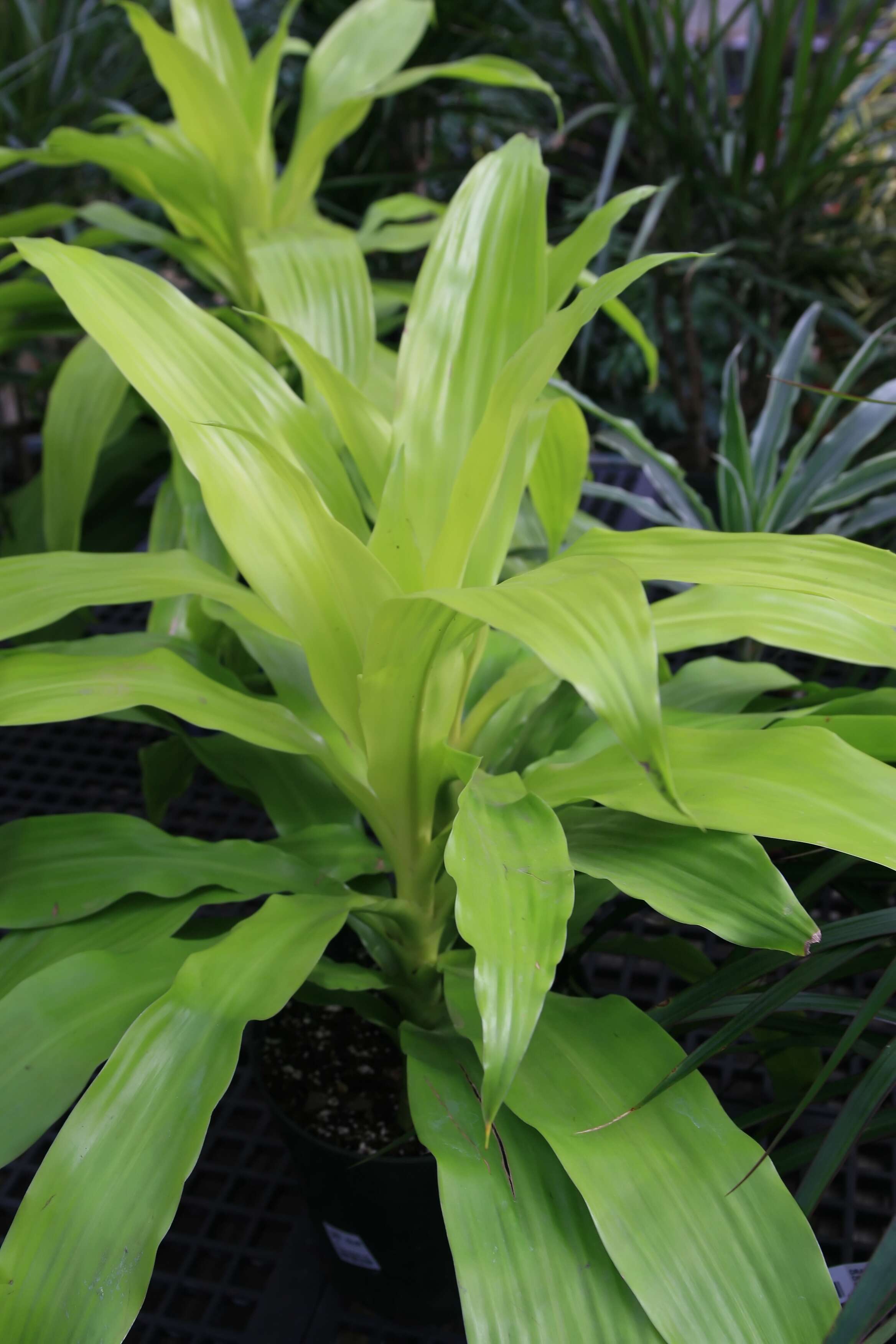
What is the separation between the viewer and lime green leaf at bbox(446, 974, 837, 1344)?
14.0 inches

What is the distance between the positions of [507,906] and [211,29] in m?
1.00

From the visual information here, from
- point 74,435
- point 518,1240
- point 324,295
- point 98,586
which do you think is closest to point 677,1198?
point 518,1240

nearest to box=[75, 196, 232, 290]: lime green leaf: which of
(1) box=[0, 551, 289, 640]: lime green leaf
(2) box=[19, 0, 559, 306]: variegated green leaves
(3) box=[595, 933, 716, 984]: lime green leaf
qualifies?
(2) box=[19, 0, 559, 306]: variegated green leaves

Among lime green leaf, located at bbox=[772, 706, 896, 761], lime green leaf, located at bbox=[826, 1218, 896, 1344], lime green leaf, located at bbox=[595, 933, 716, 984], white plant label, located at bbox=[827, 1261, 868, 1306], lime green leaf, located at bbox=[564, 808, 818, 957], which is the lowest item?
lime green leaf, located at bbox=[595, 933, 716, 984]

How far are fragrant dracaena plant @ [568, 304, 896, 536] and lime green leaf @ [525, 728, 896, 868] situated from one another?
359 millimetres

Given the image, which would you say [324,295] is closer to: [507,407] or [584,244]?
[584,244]

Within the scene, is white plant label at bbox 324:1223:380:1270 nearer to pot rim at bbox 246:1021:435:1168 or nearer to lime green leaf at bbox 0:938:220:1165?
pot rim at bbox 246:1021:435:1168

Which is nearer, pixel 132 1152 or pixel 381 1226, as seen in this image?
pixel 132 1152

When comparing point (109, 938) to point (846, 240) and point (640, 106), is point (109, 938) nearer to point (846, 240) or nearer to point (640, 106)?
point (640, 106)

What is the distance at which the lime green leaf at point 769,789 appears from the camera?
40 centimetres

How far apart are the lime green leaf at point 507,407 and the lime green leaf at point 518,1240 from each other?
0.26 m

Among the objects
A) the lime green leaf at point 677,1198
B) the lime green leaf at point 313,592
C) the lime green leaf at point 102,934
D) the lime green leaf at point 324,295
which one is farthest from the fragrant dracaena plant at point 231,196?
the lime green leaf at point 677,1198

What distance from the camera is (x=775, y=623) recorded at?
1.61 ft

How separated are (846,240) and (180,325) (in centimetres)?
149
